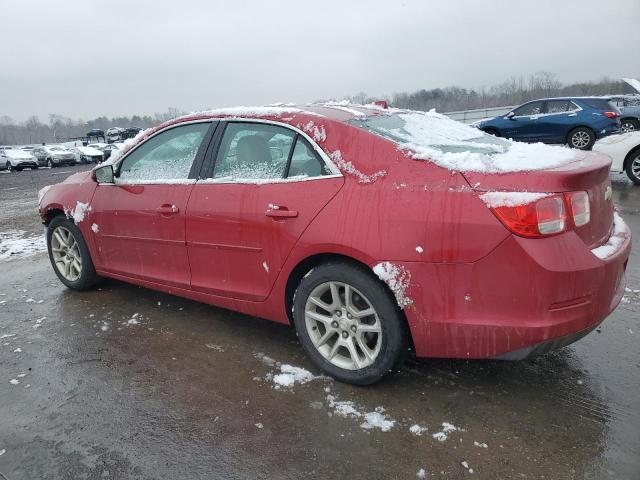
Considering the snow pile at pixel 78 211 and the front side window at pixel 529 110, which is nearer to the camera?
the snow pile at pixel 78 211

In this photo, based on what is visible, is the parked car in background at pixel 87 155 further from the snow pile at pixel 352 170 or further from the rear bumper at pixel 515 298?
the rear bumper at pixel 515 298

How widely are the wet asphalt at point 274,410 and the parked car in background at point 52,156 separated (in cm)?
3056

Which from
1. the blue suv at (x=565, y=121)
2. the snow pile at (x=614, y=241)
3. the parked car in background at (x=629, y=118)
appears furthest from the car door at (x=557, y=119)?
the snow pile at (x=614, y=241)

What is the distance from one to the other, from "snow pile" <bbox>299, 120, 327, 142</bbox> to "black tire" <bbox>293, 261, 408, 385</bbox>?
74 centimetres

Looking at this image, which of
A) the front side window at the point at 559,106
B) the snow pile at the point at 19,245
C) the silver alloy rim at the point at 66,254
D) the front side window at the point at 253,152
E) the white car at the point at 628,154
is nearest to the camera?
the front side window at the point at 253,152

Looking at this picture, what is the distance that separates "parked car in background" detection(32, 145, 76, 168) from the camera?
99.9 feet

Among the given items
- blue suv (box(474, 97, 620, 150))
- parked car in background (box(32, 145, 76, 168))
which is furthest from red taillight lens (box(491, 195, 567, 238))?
parked car in background (box(32, 145, 76, 168))

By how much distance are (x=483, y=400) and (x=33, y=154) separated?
32857mm

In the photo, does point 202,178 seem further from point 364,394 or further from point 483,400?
point 483,400

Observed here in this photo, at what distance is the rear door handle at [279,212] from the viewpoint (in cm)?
288

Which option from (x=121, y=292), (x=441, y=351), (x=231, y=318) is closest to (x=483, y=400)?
(x=441, y=351)

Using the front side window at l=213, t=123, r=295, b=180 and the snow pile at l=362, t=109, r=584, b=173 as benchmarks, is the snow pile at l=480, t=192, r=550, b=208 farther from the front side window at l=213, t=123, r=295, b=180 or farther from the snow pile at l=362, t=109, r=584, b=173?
the front side window at l=213, t=123, r=295, b=180

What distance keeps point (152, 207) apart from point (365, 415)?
85.1 inches

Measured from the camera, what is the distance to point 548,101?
44.4ft
